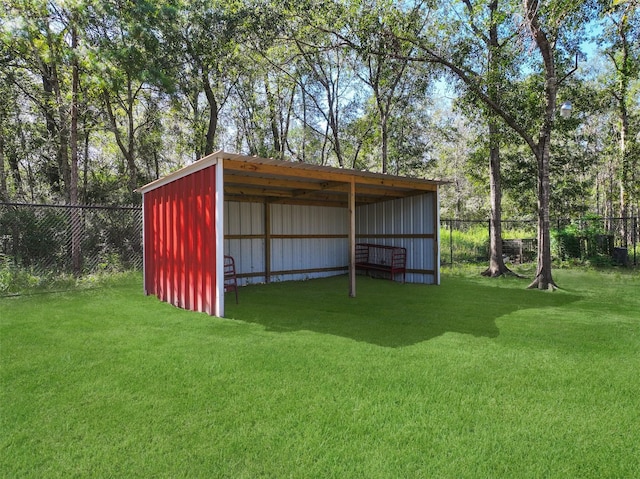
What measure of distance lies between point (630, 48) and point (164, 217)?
45.0ft

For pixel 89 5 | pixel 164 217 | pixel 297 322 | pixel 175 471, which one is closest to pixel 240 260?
pixel 164 217

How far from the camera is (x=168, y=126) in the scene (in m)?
14.4

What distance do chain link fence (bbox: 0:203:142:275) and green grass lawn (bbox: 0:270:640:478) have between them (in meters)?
4.24

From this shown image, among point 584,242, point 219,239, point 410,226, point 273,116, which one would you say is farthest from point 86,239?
point 584,242

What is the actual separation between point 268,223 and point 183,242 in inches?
127

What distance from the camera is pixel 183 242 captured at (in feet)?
19.6

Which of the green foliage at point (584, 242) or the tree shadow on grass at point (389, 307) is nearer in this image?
the tree shadow on grass at point (389, 307)

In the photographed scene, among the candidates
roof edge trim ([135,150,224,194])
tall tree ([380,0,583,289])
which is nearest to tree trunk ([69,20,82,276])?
roof edge trim ([135,150,224,194])

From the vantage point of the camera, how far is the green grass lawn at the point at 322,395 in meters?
1.91

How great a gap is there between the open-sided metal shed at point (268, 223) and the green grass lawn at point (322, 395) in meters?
1.17

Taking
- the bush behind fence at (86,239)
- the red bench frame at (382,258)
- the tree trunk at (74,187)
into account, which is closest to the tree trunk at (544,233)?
the red bench frame at (382,258)

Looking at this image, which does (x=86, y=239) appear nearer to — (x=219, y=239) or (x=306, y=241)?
(x=306, y=241)

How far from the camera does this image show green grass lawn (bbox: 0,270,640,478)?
1913 millimetres

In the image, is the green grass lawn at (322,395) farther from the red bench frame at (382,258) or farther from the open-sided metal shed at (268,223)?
the red bench frame at (382,258)
